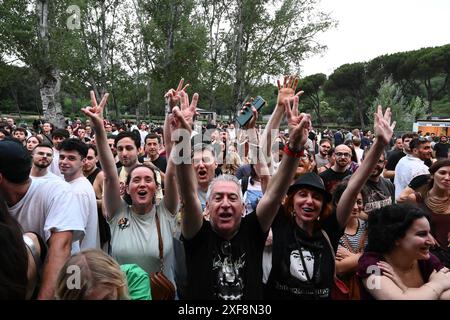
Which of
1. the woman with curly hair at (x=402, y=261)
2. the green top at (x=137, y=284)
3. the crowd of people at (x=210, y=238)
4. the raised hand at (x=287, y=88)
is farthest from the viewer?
the raised hand at (x=287, y=88)

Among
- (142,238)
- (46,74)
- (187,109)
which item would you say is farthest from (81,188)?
(46,74)

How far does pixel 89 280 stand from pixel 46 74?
592 inches

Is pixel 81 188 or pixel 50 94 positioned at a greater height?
pixel 50 94

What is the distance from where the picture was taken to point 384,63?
49750 millimetres

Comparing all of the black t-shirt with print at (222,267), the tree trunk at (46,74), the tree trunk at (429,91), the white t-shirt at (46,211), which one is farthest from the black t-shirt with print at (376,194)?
the tree trunk at (429,91)

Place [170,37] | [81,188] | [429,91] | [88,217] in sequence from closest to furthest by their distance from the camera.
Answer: [88,217], [81,188], [170,37], [429,91]

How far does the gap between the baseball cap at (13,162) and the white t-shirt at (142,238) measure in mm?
872

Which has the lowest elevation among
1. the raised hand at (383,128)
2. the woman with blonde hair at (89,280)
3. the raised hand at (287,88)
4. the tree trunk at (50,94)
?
the woman with blonde hair at (89,280)

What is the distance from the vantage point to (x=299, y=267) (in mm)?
2488

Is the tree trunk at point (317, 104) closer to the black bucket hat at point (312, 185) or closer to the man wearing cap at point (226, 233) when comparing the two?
the black bucket hat at point (312, 185)

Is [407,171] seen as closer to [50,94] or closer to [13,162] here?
[13,162]

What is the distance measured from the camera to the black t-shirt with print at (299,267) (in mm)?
2459

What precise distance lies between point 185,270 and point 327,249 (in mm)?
956
